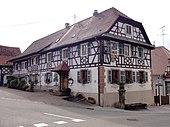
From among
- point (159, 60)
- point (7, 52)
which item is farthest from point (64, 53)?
point (7, 52)

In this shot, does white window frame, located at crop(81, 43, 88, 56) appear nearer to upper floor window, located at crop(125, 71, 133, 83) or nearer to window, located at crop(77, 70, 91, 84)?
window, located at crop(77, 70, 91, 84)

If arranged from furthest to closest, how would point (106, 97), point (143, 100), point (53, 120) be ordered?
1. point (143, 100)
2. point (106, 97)
3. point (53, 120)

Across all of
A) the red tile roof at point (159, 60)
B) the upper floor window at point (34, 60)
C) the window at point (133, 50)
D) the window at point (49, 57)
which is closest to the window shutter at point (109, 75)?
the window at point (133, 50)

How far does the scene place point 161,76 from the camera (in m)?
30.1

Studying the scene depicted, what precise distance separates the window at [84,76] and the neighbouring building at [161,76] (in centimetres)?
963

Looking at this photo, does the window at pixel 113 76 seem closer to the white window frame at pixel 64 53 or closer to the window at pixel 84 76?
the window at pixel 84 76

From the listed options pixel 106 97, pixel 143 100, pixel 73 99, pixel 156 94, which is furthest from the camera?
pixel 156 94

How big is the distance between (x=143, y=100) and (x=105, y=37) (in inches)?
336

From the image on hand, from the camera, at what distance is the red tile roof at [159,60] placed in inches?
1223

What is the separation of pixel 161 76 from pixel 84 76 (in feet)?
40.7

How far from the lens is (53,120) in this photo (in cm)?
1168

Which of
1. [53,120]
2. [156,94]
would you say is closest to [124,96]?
[156,94]

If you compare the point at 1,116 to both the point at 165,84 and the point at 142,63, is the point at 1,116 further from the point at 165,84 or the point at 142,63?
the point at 165,84

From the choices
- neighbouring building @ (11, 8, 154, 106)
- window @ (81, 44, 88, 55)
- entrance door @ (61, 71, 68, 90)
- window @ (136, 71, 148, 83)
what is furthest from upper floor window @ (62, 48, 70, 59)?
window @ (136, 71, 148, 83)
